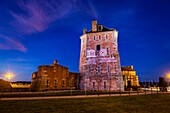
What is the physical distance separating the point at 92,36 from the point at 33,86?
63.7ft

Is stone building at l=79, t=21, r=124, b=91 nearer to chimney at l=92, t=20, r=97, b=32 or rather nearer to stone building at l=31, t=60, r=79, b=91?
chimney at l=92, t=20, r=97, b=32

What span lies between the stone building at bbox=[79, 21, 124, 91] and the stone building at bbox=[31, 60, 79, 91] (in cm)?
557

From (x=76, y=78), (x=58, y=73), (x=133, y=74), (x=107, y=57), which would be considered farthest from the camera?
(x=133, y=74)

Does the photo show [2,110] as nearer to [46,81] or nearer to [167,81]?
[46,81]

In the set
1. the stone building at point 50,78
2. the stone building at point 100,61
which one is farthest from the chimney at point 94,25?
the stone building at point 50,78

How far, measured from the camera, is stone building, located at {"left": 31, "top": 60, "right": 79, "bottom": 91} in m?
31.5

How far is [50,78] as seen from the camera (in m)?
32.6

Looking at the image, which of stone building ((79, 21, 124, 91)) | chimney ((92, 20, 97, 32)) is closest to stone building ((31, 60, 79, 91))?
stone building ((79, 21, 124, 91))

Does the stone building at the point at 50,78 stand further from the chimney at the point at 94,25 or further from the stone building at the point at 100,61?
the chimney at the point at 94,25

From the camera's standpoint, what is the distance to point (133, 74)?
186 feet

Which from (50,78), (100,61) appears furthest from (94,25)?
(50,78)

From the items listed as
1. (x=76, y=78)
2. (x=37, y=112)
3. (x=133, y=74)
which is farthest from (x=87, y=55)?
(x=37, y=112)

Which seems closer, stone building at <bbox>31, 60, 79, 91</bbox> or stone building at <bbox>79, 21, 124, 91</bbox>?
stone building at <bbox>31, 60, 79, 91</bbox>

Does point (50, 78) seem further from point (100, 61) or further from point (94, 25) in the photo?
point (94, 25)
